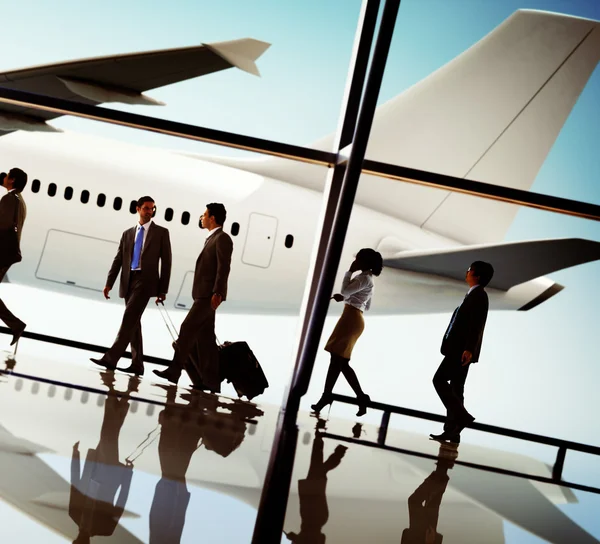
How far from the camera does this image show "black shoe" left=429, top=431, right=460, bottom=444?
3920mm

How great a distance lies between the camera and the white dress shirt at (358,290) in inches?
165

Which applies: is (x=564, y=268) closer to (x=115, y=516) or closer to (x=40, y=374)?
(x=40, y=374)

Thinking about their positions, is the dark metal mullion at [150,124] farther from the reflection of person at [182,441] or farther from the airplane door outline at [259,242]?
the airplane door outline at [259,242]

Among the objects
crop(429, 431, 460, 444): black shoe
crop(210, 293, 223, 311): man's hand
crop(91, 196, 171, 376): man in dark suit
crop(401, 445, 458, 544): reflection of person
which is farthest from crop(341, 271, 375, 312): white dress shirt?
crop(401, 445, 458, 544): reflection of person

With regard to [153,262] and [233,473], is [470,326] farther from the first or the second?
[233,473]

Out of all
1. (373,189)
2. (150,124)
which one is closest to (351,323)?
(150,124)

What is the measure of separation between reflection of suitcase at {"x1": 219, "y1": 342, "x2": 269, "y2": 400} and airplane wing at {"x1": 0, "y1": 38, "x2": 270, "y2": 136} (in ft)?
7.02

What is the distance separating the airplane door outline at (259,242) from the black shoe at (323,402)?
12.3ft

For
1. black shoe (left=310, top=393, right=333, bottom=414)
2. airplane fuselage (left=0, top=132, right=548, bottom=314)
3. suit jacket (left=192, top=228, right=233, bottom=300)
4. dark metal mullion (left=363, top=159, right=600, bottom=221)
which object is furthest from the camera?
airplane fuselage (left=0, top=132, right=548, bottom=314)

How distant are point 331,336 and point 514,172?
5468mm

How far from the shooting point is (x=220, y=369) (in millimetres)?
4004

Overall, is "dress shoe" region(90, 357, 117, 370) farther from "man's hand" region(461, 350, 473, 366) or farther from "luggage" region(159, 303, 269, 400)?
"man's hand" region(461, 350, 473, 366)

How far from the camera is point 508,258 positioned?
6.27m

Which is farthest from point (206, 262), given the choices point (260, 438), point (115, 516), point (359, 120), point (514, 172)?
point (514, 172)
